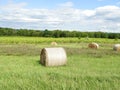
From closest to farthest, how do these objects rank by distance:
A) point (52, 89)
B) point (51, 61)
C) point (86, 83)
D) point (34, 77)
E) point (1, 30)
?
1. point (52, 89)
2. point (86, 83)
3. point (34, 77)
4. point (51, 61)
5. point (1, 30)

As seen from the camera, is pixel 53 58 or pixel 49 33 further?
pixel 49 33

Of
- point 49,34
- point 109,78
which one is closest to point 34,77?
point 109,78

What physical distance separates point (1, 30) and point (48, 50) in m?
64.5

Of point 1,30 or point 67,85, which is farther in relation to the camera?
point 1,30

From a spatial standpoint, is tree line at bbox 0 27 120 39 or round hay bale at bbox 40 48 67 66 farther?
tree line at bbox 0 27 120 39

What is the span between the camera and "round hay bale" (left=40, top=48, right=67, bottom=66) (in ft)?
42.1

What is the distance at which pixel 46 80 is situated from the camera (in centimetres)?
745

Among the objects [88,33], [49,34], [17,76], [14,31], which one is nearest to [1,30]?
[14,31]

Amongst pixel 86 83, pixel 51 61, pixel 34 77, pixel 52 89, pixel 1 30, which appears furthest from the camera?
pixel 1 30

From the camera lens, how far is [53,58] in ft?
42.6

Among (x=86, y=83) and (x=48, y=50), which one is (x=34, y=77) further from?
(x=48, y=50)

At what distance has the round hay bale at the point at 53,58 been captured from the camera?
12823mm

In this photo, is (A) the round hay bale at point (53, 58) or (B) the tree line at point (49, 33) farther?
(B) the tree line at point (49, 33)

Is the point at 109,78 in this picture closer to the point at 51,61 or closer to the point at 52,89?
the point at 52,89
